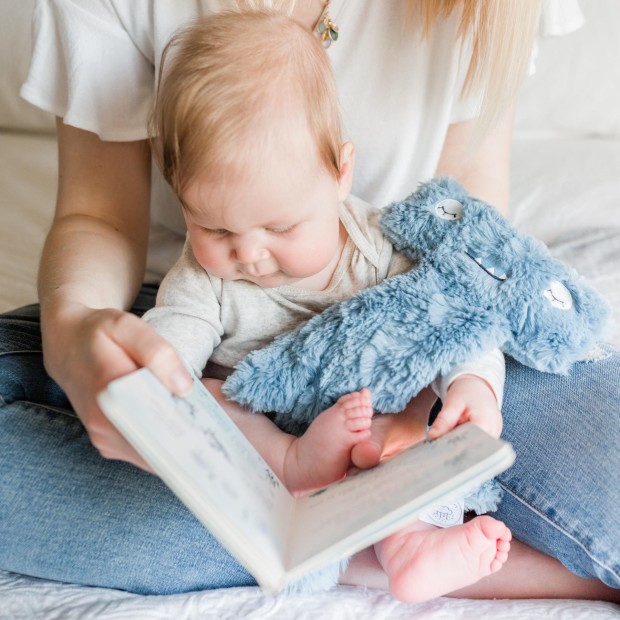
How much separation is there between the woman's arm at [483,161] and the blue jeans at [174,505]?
0.36 m

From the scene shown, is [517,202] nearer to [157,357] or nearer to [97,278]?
[97,278]

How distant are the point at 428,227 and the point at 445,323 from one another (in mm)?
129

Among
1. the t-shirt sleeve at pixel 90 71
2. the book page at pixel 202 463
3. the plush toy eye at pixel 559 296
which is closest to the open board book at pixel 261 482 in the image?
the book page at pixel 202 463

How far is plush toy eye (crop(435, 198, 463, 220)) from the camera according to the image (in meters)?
0.92

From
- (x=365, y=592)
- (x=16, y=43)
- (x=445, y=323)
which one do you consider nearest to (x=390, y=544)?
(x=365, y=592)

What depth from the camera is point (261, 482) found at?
27.4 inches

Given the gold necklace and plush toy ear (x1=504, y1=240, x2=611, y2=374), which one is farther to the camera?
the gold necklace

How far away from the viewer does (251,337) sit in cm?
93

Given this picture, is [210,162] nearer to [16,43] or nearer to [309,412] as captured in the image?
[309,412]

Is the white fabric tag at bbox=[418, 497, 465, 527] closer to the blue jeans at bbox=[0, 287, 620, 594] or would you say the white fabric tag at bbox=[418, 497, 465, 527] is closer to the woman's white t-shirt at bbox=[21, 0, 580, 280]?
the blue jeans at bbox=[0, 287, 620, 594]

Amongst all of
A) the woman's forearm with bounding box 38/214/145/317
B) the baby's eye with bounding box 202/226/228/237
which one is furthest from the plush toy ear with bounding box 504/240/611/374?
the woman's forearm with bounding box 38/214/145/317

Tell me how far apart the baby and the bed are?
0.11m

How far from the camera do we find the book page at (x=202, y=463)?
1.84 feet

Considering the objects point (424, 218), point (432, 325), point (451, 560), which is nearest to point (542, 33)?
point (424, 218)
